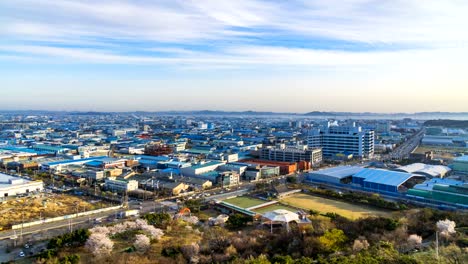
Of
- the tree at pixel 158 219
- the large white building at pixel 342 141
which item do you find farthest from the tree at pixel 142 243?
the large white building at pixel 342 141

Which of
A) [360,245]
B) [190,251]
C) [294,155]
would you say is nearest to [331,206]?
[360,245]

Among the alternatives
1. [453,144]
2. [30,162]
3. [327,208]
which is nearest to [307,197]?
[327,208]

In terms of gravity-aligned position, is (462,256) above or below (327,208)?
above

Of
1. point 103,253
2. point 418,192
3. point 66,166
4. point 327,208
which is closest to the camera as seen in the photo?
point 103,253

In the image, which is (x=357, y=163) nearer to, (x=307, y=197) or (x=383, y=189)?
→ (x=383, y=189)

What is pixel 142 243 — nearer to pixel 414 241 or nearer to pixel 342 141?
pixel 414 241

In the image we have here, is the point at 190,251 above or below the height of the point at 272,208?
above

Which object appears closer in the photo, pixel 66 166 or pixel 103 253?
pixel 103 253
